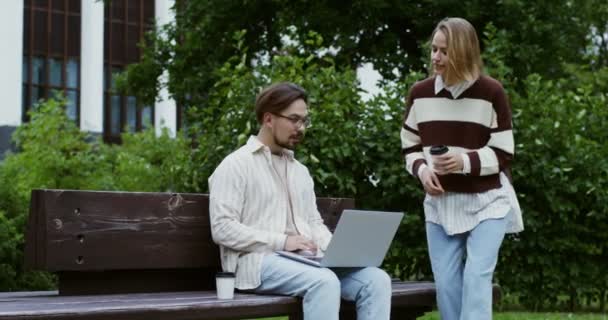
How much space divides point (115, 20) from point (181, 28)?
28726 mm

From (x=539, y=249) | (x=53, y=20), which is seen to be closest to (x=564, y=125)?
(x=539, y=249)

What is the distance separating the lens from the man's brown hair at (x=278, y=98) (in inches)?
207

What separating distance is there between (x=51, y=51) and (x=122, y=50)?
3283 mm

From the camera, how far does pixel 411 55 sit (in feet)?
64.1

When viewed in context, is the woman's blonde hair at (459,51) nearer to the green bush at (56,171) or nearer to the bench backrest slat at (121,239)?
the bench backrest slat at (121,239)

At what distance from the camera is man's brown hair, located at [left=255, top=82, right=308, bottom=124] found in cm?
527

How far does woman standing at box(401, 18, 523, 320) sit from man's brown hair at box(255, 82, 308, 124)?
615 mm

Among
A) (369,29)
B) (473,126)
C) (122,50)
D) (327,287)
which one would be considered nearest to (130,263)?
(327,287)

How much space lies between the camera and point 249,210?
5219mm

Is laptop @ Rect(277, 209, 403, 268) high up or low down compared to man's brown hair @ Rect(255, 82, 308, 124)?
down

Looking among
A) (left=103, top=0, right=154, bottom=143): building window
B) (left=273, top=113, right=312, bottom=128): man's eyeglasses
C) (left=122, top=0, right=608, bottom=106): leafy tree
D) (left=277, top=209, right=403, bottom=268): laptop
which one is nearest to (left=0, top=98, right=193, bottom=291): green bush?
(left=122, top=0, right=608, bottom=106): leafy tree

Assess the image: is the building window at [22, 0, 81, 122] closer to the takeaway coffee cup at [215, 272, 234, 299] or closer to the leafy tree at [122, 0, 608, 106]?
the leafy tree at [122, 0, 608, 106]

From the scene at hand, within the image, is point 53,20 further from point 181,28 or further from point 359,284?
point 359,284

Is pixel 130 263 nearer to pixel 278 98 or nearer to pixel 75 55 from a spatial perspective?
pixel 278 98
